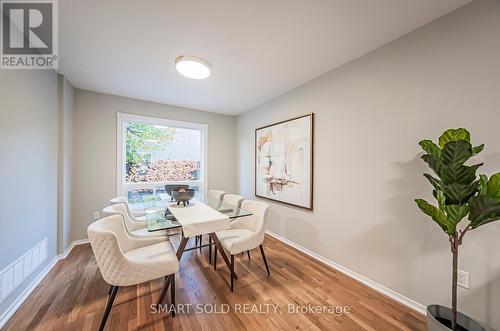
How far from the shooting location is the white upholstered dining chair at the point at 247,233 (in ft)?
6.26

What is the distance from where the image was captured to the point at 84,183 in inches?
116

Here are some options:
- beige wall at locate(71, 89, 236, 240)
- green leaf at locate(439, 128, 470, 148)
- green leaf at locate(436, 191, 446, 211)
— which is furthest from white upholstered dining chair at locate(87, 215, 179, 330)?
green leaf at locate(439, 128, 470, 148)

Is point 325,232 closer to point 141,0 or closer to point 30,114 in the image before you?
point 141,0

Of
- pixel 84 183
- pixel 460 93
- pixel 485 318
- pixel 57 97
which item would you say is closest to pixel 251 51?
pixel 460 93

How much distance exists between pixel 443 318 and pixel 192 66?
3140mm

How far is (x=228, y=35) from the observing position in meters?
1.73

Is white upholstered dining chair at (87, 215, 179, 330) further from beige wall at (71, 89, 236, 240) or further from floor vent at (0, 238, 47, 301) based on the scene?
beige wall at (71, 89, 236, 240)

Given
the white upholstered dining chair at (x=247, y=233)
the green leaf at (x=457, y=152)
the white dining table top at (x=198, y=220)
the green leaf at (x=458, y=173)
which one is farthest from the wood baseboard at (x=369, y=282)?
the white dining table top at (x=198, y=220)

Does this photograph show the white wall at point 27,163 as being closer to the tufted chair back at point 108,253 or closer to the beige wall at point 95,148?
the beige wall at point 95,148

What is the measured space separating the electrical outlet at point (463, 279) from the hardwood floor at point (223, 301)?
0.44 metres

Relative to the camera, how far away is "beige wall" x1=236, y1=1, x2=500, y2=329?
132 centimetres

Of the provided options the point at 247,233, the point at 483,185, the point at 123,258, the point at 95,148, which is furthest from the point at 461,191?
the point at 95,148

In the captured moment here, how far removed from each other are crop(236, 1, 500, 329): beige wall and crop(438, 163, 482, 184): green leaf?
1.39 feet

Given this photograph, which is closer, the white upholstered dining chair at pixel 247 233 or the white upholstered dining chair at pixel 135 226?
the white upholstered dining chair at pixel 247 233
